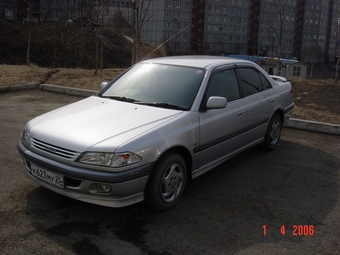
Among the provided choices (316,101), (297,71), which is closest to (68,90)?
(316,101)

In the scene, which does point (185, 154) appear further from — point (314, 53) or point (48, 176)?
point (314, 53)

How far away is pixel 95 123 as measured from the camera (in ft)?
13.0

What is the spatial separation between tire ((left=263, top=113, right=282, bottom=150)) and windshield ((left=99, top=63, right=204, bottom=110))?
192 cm

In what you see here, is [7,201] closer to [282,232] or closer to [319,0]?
[282,232]

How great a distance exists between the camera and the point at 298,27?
6944cm

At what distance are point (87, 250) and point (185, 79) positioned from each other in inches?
97.4

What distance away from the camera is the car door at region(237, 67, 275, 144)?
5387 mm

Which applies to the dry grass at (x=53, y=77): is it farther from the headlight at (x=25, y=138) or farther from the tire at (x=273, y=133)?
the headlight at (x=25, y=138)

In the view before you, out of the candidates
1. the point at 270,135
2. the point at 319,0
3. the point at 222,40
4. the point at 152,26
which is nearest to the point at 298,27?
the point at 319,0

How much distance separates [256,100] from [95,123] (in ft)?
8.75

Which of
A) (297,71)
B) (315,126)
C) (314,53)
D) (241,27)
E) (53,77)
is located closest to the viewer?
(315,126)
